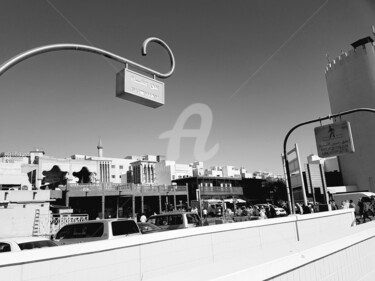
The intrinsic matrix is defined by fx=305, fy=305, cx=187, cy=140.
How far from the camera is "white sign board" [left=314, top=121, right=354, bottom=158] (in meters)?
16.4

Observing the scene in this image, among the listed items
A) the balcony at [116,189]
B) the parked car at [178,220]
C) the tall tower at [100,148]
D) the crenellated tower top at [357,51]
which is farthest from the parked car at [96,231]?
the tall tower at [100,148]

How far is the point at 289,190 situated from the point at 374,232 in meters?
11.0

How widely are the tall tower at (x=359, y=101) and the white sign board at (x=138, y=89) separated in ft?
184

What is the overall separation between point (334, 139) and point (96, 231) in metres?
13.4

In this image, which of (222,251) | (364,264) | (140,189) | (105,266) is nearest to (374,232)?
(364,264)

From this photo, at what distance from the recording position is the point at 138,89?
20.0ft

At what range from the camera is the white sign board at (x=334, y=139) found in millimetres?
16406

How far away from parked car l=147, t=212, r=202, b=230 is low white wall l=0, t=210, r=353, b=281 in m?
4.70

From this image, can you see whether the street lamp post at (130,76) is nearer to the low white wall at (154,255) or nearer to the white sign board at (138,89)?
the white sign board at (138,89)

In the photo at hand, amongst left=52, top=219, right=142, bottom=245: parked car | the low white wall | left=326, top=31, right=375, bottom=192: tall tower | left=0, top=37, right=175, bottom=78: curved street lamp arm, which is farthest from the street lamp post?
left=326, top=31, right=375, bottom=192: tall tower

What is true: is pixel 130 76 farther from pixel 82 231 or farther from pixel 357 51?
pixel 357 51

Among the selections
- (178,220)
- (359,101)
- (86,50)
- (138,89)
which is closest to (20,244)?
(138,89)

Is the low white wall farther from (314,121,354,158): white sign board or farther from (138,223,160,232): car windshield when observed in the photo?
(314,121,354,158): white sign board

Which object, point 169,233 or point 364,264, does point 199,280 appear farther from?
point 169,233
